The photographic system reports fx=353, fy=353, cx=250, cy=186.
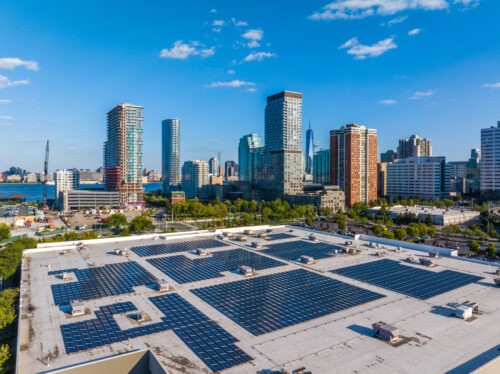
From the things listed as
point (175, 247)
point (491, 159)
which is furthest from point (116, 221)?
point (491, 159)

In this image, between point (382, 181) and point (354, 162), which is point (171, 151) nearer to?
point (382, 181)

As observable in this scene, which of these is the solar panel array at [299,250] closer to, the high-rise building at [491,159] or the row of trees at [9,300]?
the row of trees at [9,300]

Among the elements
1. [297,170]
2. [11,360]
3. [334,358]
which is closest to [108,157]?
[297,170]

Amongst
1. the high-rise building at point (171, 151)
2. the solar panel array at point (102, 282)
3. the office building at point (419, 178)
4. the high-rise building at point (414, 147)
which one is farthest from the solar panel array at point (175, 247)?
the high-rise building at point (414, 147)

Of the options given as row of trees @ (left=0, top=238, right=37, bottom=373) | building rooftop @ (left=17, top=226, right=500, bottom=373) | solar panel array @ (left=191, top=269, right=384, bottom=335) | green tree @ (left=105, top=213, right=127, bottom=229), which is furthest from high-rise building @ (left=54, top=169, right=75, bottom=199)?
solar panel array @ (left=191, top=269, right=384, bottom=335)

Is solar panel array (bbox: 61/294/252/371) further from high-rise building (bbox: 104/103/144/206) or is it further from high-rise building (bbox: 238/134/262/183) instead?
high-rise building (bbox: 238/134/262/183)
